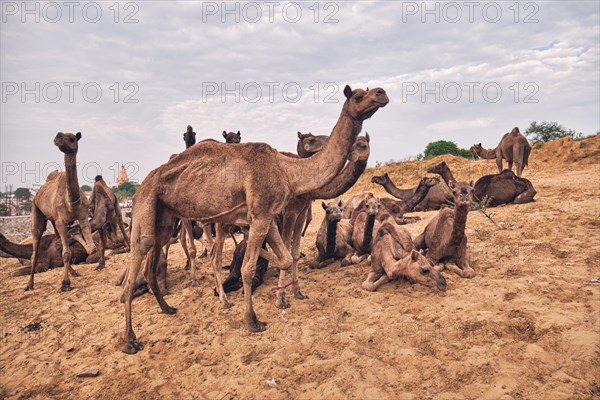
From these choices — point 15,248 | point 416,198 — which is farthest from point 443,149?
point 15,248

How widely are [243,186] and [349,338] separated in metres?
2.60

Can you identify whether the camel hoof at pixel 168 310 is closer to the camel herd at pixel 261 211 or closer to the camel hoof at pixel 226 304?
the camel herd at pixel 261 211

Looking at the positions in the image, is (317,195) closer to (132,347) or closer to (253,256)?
(253,256)

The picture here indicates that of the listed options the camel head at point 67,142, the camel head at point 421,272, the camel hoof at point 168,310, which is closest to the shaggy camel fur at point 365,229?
the camel head at point 421,272

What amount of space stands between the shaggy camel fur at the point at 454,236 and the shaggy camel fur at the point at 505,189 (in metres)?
5.92

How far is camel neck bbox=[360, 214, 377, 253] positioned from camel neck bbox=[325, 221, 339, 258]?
697 millimetres

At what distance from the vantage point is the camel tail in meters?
11.6

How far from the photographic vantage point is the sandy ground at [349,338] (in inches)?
155

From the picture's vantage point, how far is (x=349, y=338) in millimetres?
4934

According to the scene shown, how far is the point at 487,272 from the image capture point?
6.87 m

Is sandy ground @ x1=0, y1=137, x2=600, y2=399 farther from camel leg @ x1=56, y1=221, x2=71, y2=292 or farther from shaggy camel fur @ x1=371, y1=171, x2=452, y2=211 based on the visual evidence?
shaggy camel fur @ x1=371, y1=171, x2=452, y2=211

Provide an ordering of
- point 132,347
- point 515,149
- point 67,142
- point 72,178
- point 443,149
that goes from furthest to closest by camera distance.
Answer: point 443,149
point 515,149
point 72,178
point 67,142
point 132,347

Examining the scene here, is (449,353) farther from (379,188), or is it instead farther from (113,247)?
(379,188)

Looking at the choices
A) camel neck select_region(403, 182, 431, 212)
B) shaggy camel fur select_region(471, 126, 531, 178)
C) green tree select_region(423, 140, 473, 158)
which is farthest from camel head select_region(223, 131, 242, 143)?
green tree select_region(423, 140, 473, 158)
